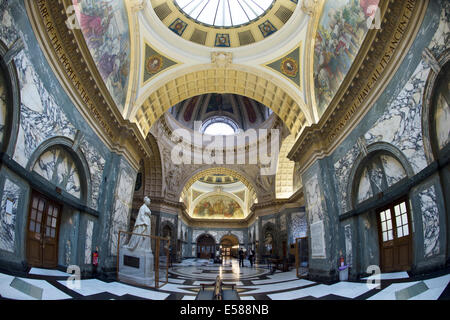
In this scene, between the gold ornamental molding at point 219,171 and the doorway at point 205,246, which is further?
the doorway at point 205,246

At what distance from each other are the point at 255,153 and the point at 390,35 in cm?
2212

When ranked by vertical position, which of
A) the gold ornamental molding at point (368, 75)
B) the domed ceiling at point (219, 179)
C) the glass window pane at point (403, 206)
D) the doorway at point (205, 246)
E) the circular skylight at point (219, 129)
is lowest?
the doorway at point (205, 246)

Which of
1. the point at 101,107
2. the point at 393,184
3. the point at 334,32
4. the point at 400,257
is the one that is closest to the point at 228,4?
the point at 334,32

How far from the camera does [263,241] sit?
26812mm

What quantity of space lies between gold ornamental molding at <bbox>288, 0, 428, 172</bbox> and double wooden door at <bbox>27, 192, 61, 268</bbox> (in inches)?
426

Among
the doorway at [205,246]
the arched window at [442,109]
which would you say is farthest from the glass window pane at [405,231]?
the doorway at [205,246]

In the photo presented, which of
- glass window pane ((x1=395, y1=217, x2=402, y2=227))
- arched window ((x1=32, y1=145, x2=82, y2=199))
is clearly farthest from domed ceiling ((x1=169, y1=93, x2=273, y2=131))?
glass window pane ((x1=395, y1=217, x2=402, y2=227))

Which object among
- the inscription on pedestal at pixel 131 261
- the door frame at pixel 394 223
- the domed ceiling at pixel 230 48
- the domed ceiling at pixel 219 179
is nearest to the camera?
the door frame at pixel 394 223

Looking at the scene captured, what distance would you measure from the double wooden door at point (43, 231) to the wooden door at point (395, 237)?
1084 centimetres

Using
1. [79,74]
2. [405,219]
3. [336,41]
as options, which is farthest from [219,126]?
[405,219]

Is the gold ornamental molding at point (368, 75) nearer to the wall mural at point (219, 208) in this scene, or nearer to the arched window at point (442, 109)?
the arched window at point (442, 109)

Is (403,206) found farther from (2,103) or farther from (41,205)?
(41,205)

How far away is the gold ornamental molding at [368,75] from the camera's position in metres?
6.85

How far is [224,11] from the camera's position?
1503cm
